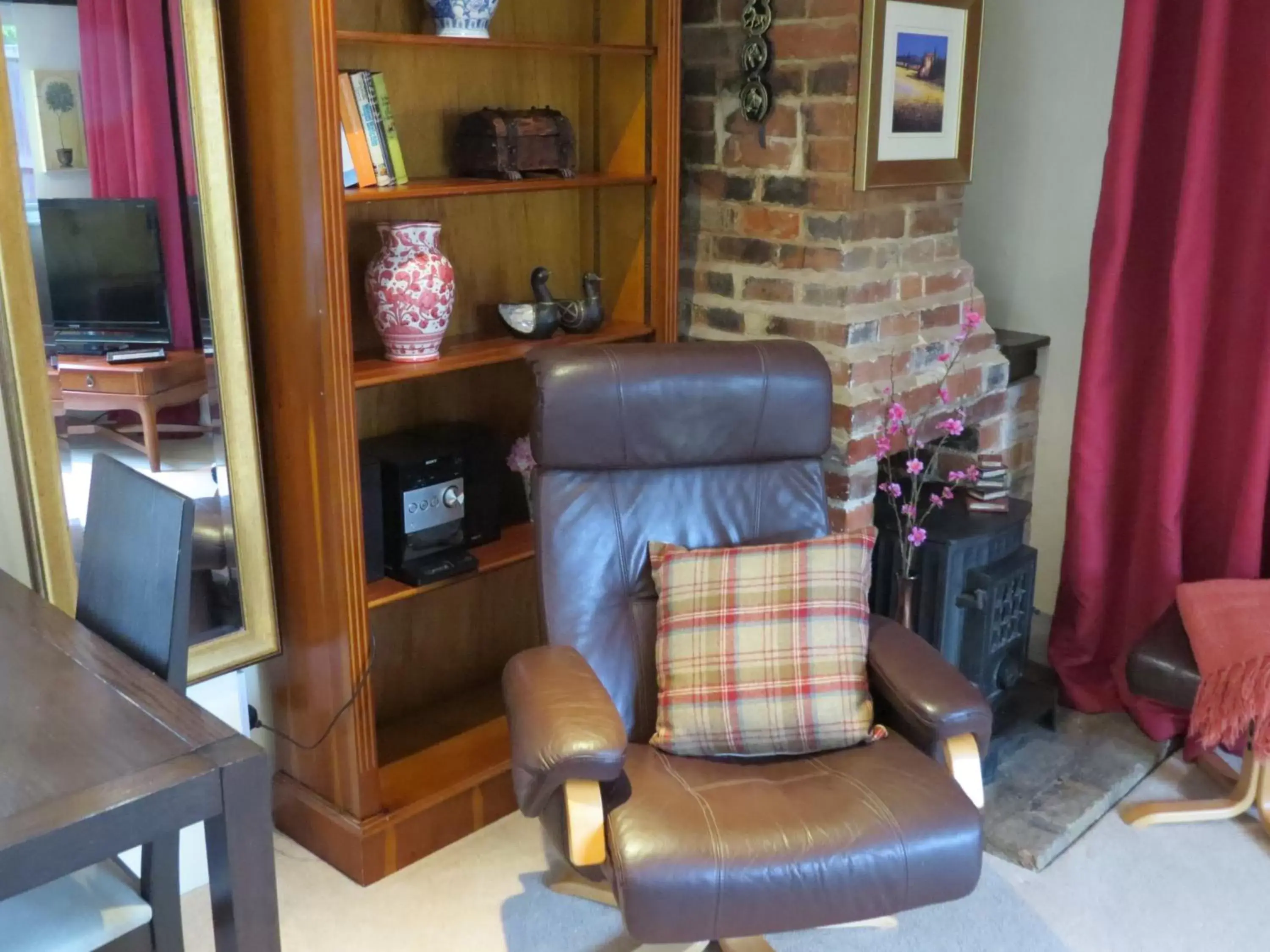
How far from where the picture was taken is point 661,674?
6.84ft

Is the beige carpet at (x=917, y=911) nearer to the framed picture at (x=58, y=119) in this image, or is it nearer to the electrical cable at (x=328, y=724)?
the electrical cable at (x=328, y=724)

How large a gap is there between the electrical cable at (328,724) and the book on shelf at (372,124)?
91 centimetres

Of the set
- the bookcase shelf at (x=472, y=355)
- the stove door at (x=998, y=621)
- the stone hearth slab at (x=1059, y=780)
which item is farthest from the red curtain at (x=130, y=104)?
the stone hearth slab at (x=1059, y=780)

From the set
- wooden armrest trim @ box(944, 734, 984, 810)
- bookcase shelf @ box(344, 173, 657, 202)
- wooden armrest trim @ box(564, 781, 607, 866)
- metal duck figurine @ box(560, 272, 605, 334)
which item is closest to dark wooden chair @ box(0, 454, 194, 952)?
wooden armrest trim @ box(564, 781, 607, 866)

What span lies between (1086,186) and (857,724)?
1.70 metres

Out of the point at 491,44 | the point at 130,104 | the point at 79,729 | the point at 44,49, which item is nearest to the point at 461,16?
the point at 491,44

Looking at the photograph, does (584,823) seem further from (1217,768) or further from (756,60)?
(1217,768)

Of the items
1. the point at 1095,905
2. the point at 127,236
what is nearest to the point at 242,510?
the point at 127,236

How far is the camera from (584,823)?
1690mm

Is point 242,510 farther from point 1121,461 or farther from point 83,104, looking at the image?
point 1121,461

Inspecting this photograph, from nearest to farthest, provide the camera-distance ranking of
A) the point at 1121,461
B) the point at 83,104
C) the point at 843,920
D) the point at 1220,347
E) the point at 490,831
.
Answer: the point at 843,920
the point at 83,104
the point at 490,831
the point at 1220,347
the point at 1121,461

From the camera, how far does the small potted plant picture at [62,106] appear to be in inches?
72.6

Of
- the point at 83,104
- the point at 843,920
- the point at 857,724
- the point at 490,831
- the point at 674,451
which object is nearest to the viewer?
the point at 843,920

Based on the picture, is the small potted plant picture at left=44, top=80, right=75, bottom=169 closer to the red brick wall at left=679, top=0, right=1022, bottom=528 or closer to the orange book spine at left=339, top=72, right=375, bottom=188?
the orange book spine at left=339, top=72, right=375, bottom=188
